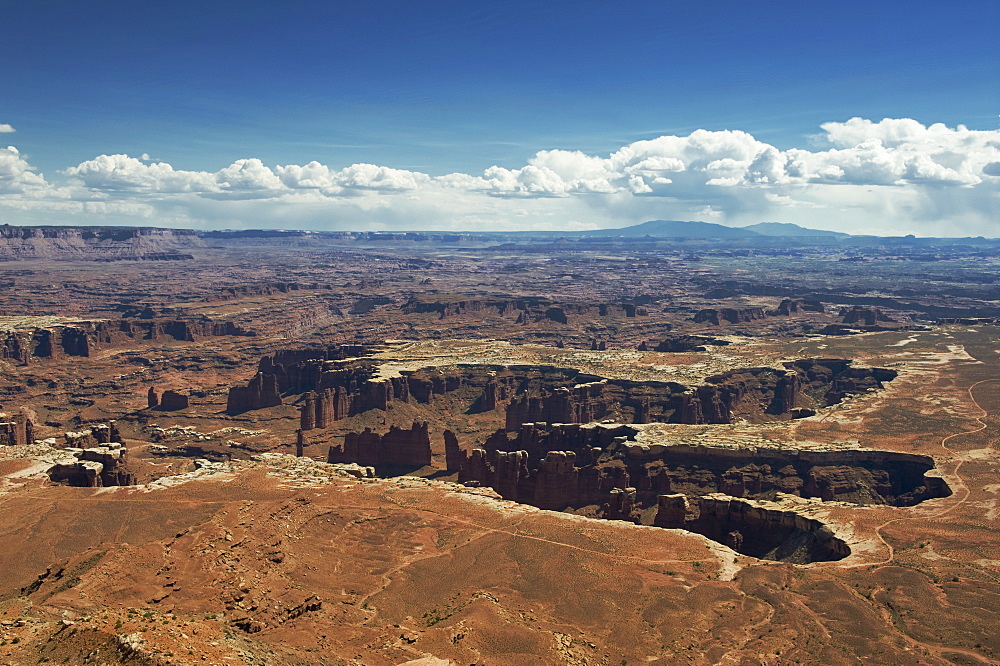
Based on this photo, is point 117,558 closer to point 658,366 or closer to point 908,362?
point 658,366

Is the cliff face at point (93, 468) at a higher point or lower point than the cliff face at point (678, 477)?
higher

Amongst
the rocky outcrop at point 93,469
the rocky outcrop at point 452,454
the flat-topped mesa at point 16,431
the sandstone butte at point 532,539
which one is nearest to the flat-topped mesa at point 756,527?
the sandstone butte at point 532,539

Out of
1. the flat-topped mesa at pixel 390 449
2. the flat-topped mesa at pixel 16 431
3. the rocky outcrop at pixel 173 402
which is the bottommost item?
the rocky outcrop at pixel 173 402

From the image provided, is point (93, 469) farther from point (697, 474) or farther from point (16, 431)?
point (697, 474)

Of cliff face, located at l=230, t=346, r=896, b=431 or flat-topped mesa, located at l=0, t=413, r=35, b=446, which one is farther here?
cliff face, located at l=230, t=346, r=896, b=431

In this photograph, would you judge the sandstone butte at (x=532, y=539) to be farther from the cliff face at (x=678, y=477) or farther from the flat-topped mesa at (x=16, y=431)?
the flat-topped mesa at (x=16, y=431)

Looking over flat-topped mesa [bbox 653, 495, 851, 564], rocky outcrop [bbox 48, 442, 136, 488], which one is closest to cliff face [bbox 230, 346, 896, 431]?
rocky outcrop [bbox 48, 442, 136, 488]

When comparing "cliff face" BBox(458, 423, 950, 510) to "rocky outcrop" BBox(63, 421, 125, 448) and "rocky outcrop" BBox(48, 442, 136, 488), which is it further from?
"rocky outcrop" BBox(63, 421, 125, 448)

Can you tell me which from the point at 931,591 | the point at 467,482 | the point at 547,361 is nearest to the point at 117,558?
the point at 467,482
